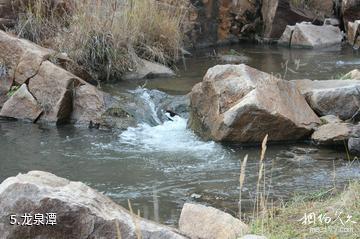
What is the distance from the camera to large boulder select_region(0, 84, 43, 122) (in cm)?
812

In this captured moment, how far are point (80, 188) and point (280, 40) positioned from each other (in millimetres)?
11183

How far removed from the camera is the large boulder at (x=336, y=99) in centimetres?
725

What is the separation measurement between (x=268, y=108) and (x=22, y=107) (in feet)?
11.1

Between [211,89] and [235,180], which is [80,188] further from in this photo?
[211,89]

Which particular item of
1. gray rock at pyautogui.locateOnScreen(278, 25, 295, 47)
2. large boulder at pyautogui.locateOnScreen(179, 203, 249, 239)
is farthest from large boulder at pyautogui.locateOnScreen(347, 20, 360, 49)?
large boulder at pyautogui.locateOnScreen(179, 203, 249, 239)

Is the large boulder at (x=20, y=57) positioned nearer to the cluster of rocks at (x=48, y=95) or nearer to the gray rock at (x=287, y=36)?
the cluster of rocks at (x=48, y=95)

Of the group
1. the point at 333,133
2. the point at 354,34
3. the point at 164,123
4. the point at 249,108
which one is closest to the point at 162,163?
the point at 249,108

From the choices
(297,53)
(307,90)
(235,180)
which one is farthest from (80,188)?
(297,53)

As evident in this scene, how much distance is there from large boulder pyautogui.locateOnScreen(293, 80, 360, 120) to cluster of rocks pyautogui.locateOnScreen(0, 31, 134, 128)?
7.52 feet

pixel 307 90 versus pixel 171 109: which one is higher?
pixel 307 90

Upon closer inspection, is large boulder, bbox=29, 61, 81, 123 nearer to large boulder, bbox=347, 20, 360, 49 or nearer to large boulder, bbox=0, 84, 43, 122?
large boulder, bbox=0, 84, 43, 122

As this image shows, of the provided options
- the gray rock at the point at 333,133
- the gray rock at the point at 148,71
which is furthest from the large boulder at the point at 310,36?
the gray rock at the point at 333,133

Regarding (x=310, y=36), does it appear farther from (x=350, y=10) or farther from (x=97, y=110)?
(x=97, y=110)

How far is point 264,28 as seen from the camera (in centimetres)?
1454
